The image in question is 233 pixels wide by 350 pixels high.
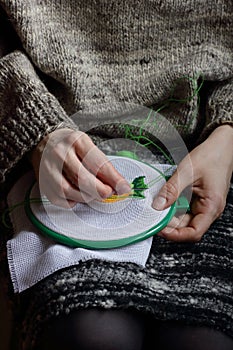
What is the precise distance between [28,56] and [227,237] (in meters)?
0.46

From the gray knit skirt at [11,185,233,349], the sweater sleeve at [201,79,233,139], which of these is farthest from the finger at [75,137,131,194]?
the sweater sleeve at [201,79,233,139]

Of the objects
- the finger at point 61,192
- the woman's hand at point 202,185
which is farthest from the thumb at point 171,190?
the finger at point 61,192

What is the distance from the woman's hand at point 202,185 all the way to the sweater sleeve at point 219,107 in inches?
0.5

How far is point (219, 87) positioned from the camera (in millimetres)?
1004

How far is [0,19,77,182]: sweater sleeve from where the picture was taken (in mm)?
875

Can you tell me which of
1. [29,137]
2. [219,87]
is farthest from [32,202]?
[219,87]

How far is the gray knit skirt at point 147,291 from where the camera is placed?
74cm

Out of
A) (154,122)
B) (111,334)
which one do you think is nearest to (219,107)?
(154,122)

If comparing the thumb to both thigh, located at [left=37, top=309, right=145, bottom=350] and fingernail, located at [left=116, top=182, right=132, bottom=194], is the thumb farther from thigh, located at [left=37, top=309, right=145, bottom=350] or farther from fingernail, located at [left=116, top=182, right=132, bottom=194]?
thigh, located at [left=37, top=309, right=145, bottom=350]

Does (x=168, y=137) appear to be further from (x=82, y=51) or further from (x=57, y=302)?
(x=57, y=302)

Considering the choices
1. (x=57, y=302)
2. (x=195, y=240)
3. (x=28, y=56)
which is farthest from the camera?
(x=28, y=56)

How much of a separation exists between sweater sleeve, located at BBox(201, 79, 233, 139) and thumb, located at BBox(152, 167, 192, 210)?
0.41 ft

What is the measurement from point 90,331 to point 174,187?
254 millimetres

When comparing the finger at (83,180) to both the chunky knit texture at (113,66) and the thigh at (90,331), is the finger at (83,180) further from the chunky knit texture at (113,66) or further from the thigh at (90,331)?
the thigh at (90,331)
